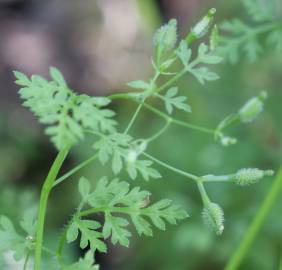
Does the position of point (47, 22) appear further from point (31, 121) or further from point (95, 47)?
point (31, 121)

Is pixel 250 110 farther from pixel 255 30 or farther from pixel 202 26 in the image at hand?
pixel 255 30

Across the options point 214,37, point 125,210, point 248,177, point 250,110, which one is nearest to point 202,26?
point 214,37

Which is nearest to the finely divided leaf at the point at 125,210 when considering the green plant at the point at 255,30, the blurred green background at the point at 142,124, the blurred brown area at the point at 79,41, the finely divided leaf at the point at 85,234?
the finely divided leaf at the point at 85,234

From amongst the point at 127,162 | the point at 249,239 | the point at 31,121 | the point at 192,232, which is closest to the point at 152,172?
the point at 127,162

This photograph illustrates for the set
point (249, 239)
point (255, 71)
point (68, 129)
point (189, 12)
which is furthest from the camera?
point (189, 12)

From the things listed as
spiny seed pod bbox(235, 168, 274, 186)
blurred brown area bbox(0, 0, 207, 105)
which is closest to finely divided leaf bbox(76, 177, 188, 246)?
spiny seed pod bbox(235, 168, 274, 186)

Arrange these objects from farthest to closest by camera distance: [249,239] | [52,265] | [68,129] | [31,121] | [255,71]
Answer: [31,121] < [255,71] < [52,265] < [249,239] < [68,129]
